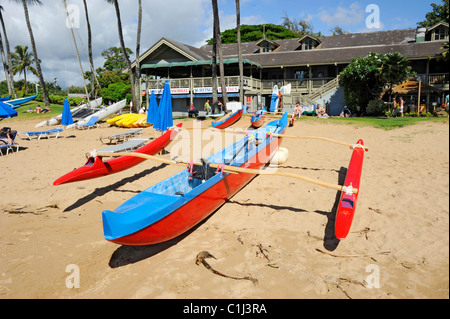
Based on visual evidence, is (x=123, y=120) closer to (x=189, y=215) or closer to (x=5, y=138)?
(x=5, y=138)

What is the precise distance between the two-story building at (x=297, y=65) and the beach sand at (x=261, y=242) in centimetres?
1653

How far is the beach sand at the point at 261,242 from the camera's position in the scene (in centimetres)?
192

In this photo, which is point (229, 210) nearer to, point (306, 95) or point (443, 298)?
point (443, 298)

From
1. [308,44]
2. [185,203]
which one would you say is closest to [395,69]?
[308,44]

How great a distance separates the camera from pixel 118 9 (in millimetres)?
22234

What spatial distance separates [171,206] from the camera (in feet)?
14.2

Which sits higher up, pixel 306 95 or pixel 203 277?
pixel 306 95

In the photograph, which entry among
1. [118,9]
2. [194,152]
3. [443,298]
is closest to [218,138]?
[194,152]

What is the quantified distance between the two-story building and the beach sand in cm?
1653

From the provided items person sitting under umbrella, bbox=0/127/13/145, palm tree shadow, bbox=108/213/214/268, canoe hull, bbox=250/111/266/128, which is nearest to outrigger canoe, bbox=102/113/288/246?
palm tree shadow, bbox=108/213/214/268

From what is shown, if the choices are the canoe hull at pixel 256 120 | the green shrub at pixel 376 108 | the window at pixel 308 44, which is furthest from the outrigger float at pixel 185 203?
the window at pixel 308 44

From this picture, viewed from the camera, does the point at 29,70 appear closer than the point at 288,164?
No

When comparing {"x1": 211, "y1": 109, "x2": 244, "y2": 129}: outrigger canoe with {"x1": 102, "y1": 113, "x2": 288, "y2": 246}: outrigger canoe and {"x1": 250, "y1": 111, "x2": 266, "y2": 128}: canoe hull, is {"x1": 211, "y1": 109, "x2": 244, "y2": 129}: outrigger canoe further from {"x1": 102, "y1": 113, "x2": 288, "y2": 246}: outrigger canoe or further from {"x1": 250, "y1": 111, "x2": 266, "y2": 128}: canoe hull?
{"x1": 102, "y1": 113, "x2": 288, "y2": 246}: outrigger canoe

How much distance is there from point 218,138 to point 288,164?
4503 mm
